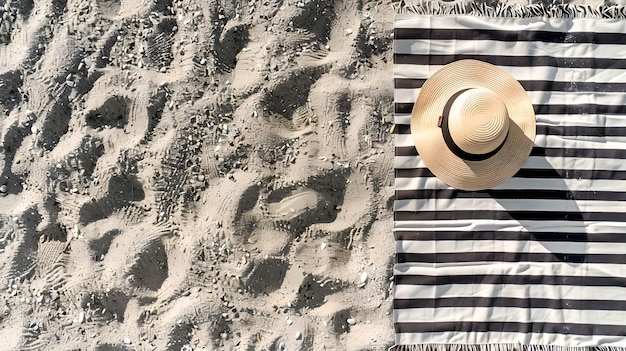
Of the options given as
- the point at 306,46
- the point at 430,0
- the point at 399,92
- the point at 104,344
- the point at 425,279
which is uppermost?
the point at 430,0

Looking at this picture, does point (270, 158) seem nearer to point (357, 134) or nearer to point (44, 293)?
point (357, 134)

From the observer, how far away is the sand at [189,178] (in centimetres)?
182

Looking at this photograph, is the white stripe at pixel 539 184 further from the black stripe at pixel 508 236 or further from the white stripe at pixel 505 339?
the white stripe at pixel 505 339

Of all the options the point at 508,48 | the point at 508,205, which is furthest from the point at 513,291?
the point at 508,48

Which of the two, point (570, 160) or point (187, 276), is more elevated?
point (570, 160)

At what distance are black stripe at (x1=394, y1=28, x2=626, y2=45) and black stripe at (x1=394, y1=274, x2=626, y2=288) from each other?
1.07 m

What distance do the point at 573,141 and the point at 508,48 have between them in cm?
51

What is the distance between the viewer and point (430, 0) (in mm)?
1885

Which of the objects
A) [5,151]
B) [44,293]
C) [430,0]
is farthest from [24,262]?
[430,0]

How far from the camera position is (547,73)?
1851 millimetres

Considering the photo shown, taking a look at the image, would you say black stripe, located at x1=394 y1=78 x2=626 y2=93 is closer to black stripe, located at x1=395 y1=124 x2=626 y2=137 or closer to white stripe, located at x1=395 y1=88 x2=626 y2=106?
white stripe, located at x1=395 y1=88 x2=626 y2=106

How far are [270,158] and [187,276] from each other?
644 mm

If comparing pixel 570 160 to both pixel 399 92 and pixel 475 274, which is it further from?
pixel 399 92

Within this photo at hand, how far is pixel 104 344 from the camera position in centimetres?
183
